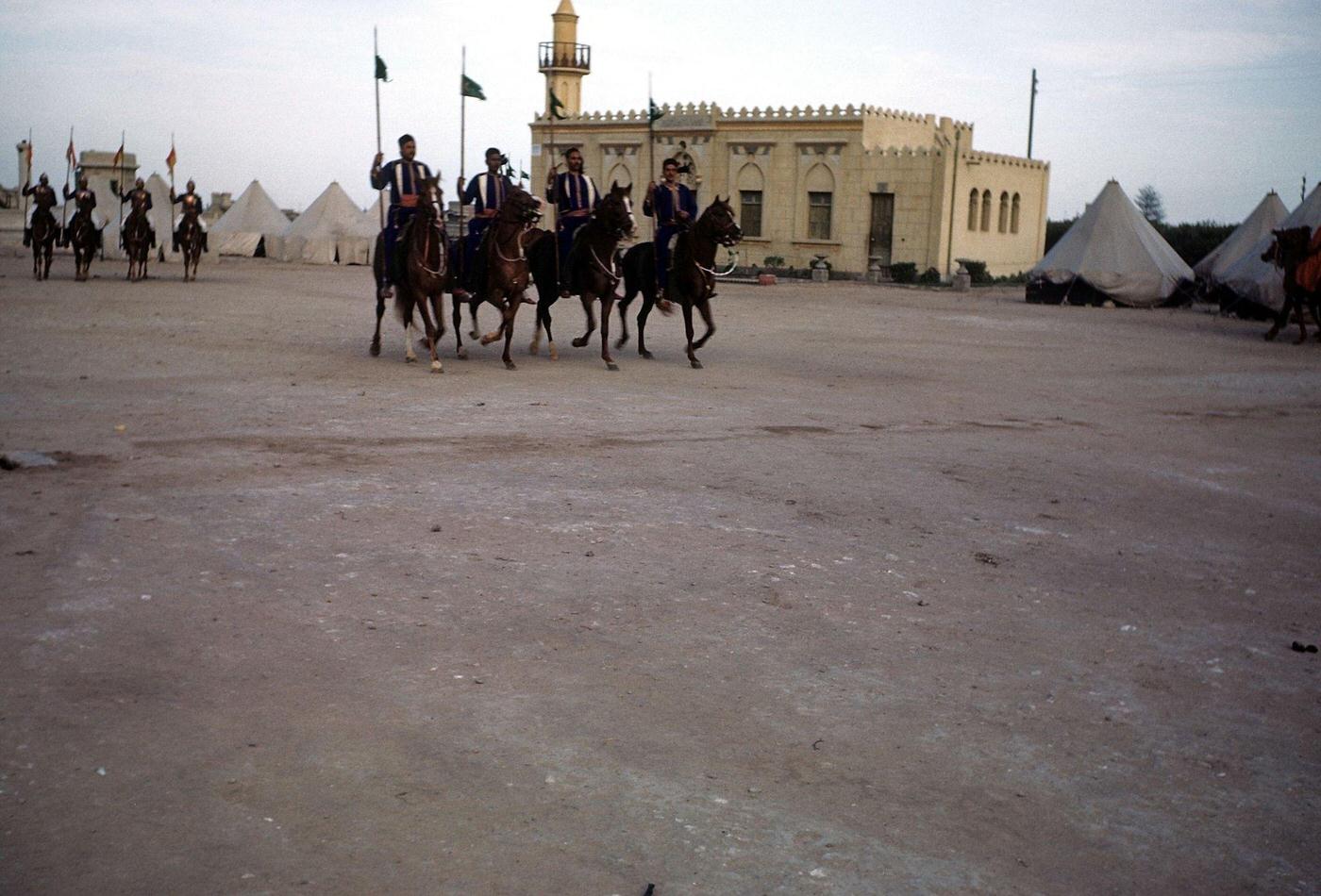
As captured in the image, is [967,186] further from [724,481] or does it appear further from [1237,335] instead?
[724,481]

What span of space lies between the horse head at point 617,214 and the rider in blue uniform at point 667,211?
0.83 m

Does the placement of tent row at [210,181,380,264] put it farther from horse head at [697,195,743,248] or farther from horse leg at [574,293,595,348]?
horse head at [697,195,743,248]

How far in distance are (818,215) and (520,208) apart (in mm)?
31949

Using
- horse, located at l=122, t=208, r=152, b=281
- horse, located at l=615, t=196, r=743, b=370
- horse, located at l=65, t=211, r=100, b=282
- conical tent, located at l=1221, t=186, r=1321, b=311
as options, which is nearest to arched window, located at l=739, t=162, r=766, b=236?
conical tent, located at l=1221, t=186, r=1321, b=311

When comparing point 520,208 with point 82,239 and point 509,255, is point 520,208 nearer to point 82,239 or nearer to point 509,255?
point 509,255

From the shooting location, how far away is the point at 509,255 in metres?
13.2

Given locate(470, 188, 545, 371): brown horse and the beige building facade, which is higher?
the beige building facade

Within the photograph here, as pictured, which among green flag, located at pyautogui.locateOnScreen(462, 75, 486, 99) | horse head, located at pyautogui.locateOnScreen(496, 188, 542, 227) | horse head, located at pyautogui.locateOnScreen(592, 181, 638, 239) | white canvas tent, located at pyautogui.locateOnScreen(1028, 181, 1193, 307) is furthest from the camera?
white canvas tent, located at pyautogui.locateOnScreen(1028, 181, 1193, 307)

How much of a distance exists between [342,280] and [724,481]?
2568cm

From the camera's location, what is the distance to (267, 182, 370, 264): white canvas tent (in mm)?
43438

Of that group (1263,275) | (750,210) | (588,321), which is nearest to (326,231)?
(750,210)

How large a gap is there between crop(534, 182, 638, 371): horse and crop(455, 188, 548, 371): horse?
69 centimetres

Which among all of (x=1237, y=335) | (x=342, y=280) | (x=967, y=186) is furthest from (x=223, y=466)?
(x=967, y=186)

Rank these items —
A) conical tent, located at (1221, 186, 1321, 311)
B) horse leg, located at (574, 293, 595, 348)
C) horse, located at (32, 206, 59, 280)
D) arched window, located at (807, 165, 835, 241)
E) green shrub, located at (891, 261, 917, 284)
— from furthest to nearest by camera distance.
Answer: arched window, located at (807, 165, 835, 241) < green shrub, located at (891, 261, 917, 284) < conical tent, located at (1221, 186, 1321, 311) < horse, located at (32, 206, 59, 280) < horse leg, located at (574, 293, 595, 348)
